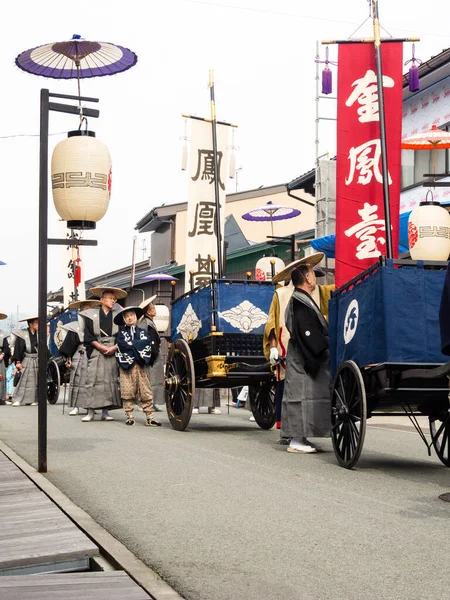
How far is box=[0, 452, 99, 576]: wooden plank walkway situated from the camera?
4375 mm

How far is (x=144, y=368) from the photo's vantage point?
46.4ft

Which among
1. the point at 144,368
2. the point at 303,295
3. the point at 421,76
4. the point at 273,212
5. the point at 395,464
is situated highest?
the point at 421,76

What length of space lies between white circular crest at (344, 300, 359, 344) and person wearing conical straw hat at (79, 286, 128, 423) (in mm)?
6850

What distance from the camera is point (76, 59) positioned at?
10328 millimetres

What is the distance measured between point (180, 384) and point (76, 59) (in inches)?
191

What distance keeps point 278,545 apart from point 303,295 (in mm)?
5231

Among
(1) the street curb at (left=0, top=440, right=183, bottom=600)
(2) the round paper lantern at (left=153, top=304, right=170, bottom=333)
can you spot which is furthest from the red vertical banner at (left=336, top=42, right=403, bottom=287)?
(2) the round paper lantern at (left=153, top=304, right=170, bottom=333)

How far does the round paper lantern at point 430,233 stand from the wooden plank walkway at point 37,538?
9.39 meters

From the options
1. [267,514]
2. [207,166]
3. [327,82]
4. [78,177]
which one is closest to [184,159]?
[207,166]

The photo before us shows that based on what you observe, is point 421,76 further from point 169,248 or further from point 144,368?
point 169,248

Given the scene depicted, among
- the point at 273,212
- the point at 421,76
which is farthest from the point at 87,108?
the point at 273,212

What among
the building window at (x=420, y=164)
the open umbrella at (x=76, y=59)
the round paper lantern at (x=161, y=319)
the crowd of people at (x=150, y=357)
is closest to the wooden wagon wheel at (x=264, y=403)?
the crowd of people at (x=150, y=357)

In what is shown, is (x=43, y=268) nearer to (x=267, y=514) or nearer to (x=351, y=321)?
(x=351, y=321)

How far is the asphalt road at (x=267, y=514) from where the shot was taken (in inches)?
165
